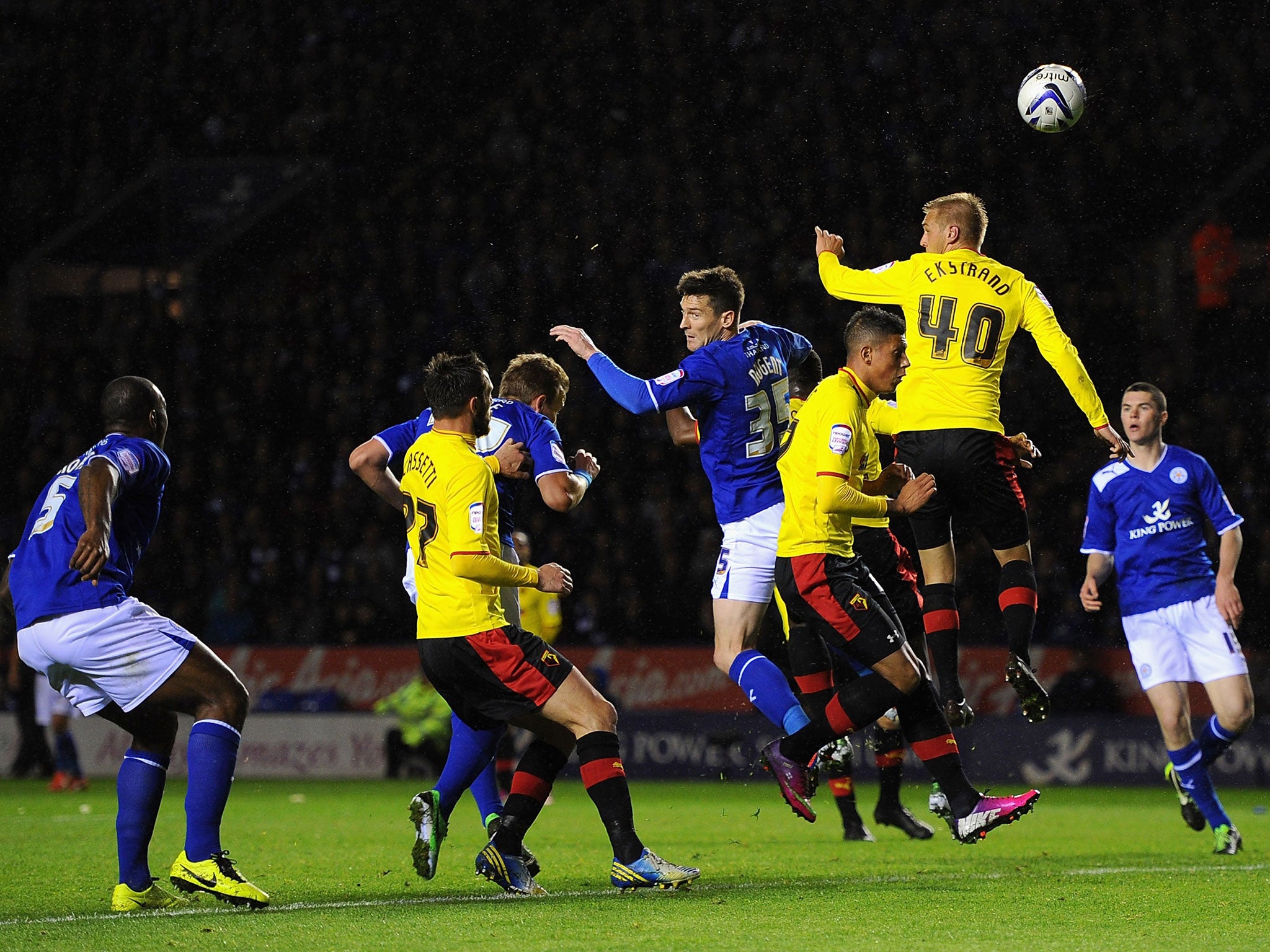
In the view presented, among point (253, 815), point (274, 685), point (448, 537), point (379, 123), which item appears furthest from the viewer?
point (379, 123)

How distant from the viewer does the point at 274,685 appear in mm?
16891

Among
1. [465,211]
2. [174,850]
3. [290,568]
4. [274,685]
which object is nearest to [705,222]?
[465,211]

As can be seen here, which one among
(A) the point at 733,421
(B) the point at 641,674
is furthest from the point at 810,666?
(B) the point at 641,674

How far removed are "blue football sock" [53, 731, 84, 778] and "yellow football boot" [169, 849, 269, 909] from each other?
29.9 feet

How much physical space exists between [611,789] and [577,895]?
1.98 feet

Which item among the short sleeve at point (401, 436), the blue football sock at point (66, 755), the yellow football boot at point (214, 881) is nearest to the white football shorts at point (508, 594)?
the short sleeve at point (401, 436)

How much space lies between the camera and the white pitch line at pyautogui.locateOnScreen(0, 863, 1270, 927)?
6043mm

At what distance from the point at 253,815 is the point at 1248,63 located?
1653 cm

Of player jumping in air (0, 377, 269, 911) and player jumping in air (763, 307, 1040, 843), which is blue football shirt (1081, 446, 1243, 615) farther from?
player jumping in air (0, 377, 269, 911)

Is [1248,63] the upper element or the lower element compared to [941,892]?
upper

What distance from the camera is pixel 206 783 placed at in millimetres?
6195

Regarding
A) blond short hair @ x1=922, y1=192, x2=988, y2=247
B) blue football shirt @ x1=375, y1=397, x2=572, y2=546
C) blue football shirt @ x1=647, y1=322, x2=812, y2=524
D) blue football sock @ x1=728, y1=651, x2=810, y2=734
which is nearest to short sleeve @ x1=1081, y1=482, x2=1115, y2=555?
blond short hair @ x1=922, y1=192, x2=988, y2=247

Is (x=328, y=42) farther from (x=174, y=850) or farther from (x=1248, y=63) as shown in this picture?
(x=174, y=850)

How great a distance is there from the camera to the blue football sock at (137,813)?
623cm
